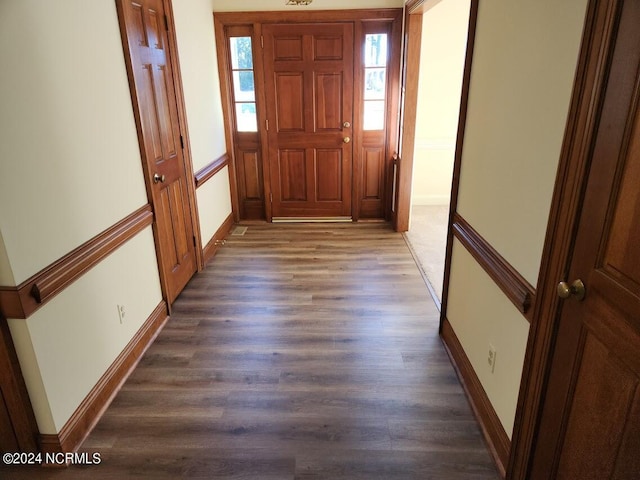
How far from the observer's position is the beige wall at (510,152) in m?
1.34

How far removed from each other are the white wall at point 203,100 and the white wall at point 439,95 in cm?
215

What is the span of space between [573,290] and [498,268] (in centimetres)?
52

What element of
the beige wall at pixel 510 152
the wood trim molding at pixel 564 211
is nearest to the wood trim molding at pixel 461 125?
the beige wall at pixel 510 152

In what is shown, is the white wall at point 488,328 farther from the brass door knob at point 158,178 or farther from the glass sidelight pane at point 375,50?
the glass sidelight pane at point 375,50

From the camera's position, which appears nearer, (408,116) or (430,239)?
(408,116)

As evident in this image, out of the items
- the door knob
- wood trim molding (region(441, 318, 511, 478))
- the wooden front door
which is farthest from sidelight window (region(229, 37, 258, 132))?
the door knob

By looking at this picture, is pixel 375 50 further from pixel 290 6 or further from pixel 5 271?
pixel 5 271

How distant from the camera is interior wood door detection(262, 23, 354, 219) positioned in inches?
166

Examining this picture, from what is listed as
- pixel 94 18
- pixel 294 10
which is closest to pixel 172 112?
pixel 94 18

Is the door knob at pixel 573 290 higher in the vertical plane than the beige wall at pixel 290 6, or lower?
lower

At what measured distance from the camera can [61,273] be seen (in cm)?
175

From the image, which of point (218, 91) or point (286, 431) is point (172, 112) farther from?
point (286, 431)

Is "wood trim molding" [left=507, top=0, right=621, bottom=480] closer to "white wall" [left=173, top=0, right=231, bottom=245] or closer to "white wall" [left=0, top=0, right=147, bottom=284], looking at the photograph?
"white wall" [left=0, top=0, right=147, bottom=284]

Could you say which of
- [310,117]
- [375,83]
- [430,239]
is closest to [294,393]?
[430,239]
